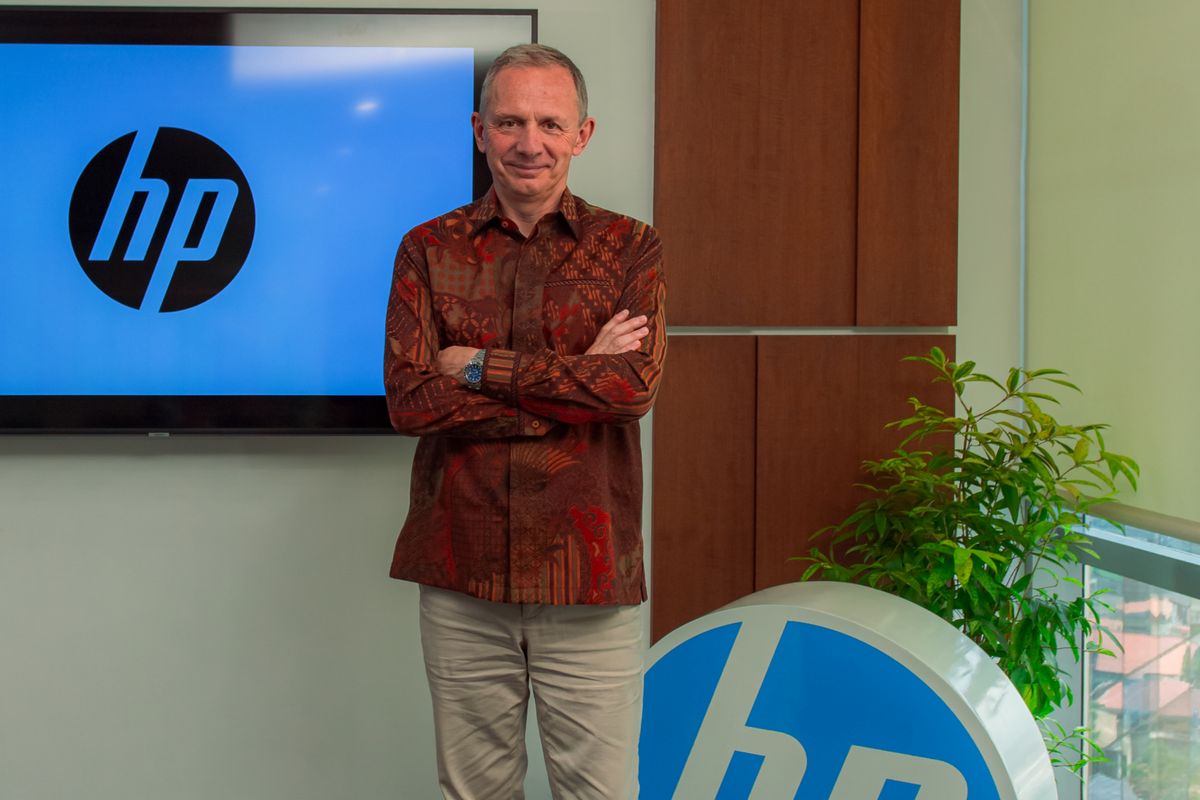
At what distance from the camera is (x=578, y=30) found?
2855 mm

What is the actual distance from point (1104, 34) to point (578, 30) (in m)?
1.40

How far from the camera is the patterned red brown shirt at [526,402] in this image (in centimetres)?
176

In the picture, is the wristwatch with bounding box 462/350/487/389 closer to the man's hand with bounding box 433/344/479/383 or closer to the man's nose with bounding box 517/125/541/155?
the man's hand with bounding box 433/344/479/383

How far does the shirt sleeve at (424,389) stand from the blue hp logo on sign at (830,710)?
2.15 feet

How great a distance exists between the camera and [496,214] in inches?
75.3

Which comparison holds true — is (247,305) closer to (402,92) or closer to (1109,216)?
(402,92)

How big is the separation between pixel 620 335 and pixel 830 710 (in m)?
0.84

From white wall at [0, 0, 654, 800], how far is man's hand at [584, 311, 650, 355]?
3.60 feet

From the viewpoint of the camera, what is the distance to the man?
1.77 metres

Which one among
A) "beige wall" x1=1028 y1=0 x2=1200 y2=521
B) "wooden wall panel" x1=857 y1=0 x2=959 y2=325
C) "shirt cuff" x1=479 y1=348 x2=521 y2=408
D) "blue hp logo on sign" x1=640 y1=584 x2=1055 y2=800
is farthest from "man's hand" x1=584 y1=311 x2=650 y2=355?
"beige wall" x1=1028 y1=0 x2=1200 y2=521

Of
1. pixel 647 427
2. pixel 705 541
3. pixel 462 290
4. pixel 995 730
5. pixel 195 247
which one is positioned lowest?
pixel 995 730

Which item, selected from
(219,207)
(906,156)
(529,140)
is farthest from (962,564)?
(219,207)

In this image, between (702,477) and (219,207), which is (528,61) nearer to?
(219,207)

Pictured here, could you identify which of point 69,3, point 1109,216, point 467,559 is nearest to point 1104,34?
point 1109,216
